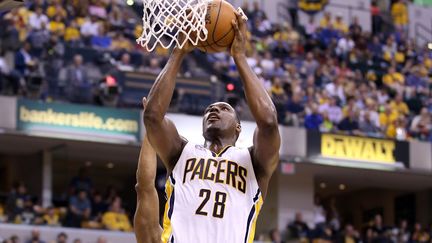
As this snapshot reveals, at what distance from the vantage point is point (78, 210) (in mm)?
23031

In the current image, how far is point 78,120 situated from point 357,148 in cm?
646

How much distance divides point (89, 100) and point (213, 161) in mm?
15714

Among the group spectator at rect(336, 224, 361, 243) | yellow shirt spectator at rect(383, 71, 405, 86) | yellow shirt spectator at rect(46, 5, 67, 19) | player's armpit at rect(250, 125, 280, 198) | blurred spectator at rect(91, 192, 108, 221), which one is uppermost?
yellow shirt spectator at rect(46, 5, 67, 19)

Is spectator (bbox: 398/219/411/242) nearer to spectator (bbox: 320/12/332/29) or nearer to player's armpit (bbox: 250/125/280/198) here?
spectator (bbox: 320/12/332/29)

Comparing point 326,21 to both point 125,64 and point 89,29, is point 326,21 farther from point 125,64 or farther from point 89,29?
point 125,64

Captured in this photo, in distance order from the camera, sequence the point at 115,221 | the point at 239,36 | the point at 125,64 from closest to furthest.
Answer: the point at 239,36
the point at 115,221
the point at 125,64

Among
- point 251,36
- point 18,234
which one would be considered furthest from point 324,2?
point 18,234

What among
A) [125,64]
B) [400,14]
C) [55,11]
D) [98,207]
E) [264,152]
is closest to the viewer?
[264,152]

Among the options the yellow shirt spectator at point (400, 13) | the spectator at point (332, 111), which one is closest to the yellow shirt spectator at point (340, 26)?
the yellow shirt spectator at point (400, 13)

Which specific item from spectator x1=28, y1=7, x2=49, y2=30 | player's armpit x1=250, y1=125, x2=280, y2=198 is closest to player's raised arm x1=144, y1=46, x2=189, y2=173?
player's armpit x1=250, y1=125, x2=280, y2=198

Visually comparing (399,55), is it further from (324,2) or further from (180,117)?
(180,117)

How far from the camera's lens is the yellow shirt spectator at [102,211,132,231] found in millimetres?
23078

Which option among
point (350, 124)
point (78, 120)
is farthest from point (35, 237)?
point (350, 124)

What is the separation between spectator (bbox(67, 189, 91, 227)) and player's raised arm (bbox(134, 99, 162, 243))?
13.8m
